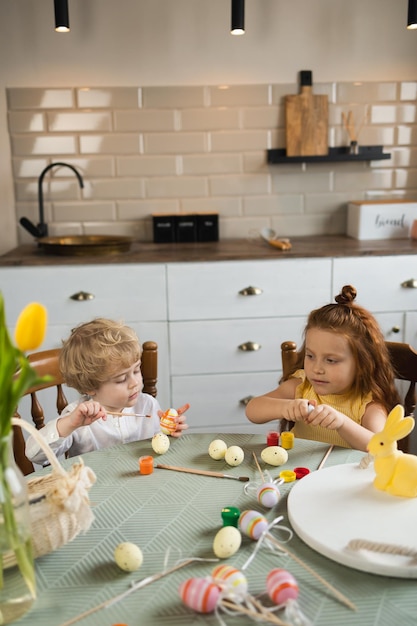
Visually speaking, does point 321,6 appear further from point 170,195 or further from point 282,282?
point 282,282

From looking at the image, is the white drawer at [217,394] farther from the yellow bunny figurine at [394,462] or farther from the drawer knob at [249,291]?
the yellow bunny figurine at [394,462]

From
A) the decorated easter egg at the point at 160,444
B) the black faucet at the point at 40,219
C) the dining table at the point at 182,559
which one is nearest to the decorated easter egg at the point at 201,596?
the dining table at the point at 182,559

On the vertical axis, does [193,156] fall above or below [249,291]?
above

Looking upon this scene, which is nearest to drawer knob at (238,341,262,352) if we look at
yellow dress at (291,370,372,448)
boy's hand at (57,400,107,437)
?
yellow dress at (291,370,372,448)

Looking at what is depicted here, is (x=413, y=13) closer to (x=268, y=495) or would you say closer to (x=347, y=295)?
(x=347, y=295)

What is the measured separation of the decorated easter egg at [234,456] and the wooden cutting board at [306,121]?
2.04 meters

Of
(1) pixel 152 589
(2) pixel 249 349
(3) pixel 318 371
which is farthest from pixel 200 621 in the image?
(2) pixel 249 349

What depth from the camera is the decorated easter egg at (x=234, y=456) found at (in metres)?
1.25

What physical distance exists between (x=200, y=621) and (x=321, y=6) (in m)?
2.82

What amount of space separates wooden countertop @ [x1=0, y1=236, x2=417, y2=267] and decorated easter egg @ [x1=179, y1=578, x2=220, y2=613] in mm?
1807

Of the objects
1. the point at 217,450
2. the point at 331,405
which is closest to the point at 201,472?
the point at 217,450

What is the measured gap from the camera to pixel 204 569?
3.02 feet

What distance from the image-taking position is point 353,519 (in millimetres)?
1002

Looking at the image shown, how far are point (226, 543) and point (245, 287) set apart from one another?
172 cm
